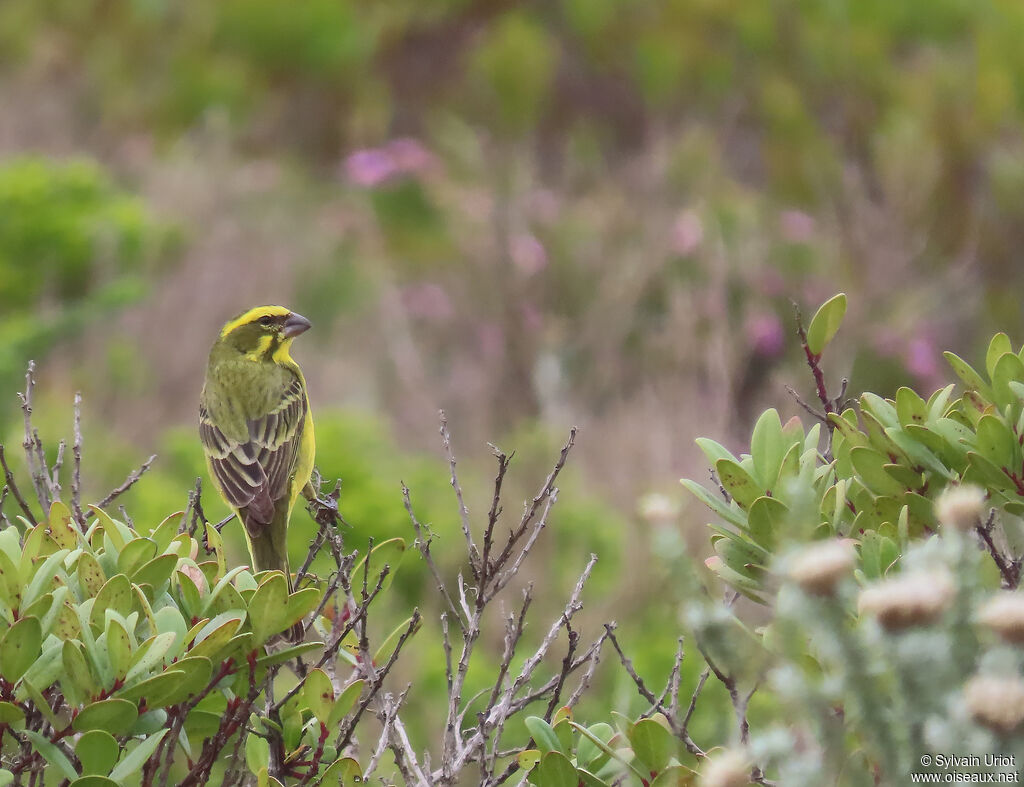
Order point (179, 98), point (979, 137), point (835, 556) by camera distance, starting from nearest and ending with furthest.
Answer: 1. point (835, 556)
2. point (979, 137)
3. point (179, 98)

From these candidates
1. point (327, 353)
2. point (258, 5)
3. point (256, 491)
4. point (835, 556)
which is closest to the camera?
point (835, 556)

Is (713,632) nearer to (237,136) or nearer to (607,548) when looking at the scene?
(607,548)

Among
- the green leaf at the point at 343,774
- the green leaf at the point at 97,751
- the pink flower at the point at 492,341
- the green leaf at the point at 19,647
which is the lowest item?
the pink flower at the point at 492,341

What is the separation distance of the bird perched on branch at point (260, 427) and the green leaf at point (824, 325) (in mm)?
1740

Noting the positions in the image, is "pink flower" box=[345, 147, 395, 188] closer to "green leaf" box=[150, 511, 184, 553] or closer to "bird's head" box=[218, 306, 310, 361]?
"bird's head" box=[218, 306, 310, 361]

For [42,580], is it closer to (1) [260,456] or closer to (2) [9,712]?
(2) [9,712]

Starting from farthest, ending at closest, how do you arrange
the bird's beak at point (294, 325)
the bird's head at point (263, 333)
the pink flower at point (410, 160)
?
the pink flower at point (410, 160) < the bird's head at point (263, 333) < the bird's beak at point (294, 325)

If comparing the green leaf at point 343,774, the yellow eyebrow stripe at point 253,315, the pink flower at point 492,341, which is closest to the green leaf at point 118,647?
the green leaf at point 343,774

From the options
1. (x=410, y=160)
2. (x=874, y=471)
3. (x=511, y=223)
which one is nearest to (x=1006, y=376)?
(x=874, y=471)

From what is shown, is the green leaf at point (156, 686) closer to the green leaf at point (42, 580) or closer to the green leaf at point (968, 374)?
the green leaf at point (42, 580)

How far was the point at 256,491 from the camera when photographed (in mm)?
3654

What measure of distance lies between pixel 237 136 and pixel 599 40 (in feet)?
16.5

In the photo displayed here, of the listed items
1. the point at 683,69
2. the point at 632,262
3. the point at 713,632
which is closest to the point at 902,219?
the point at 632,262

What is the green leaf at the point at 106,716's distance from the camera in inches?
63.2
